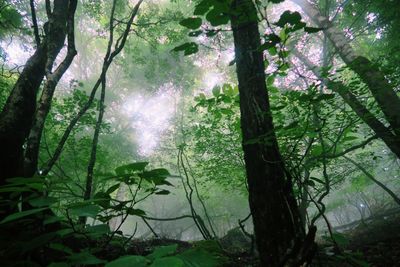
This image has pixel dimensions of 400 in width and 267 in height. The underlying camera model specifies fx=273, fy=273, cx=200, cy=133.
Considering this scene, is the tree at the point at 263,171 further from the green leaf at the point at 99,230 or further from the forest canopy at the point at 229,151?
the green leaf at the point at 99,230

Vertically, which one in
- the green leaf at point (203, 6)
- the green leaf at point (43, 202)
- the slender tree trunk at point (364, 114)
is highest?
the slender tree trunk at point (364, 114)

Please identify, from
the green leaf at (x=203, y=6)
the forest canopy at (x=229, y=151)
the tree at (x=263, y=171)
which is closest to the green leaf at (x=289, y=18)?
the forest canopy at (x=229, y=151)

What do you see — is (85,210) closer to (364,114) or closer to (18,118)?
(18,118)

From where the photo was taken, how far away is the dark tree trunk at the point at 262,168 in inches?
57.1

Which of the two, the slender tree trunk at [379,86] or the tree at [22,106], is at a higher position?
the slender tree trunk at [379,86]

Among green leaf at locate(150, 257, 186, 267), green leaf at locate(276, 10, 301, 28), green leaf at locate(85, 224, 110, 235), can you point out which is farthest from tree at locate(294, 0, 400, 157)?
green leaf at locate(150, 257, 186, 267)

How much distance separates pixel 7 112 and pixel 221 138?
554cm

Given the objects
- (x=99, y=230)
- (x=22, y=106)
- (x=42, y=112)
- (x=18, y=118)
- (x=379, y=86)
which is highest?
(x=379, y=86)

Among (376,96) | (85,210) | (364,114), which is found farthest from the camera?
(376,96)

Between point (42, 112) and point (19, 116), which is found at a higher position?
point (42, 112)

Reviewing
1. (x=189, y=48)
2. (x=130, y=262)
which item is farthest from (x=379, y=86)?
(x=130, y=262)

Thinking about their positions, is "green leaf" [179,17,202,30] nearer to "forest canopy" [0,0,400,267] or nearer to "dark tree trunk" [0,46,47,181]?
"forest canopy" [0,0,400,267]

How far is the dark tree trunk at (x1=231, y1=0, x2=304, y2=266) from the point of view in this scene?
145 centimetres

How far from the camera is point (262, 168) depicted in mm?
1641
